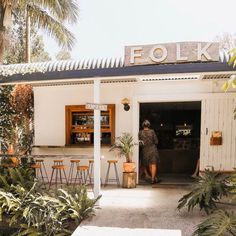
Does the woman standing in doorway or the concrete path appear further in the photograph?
the woman standing in doorway

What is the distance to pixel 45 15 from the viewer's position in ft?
29.4

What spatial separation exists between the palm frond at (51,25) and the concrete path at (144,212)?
5.79 meters

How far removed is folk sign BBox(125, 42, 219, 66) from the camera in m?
5.50

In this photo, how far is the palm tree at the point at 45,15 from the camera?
7500 millimetres

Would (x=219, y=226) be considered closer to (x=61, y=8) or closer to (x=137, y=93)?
(x=137, y=93)

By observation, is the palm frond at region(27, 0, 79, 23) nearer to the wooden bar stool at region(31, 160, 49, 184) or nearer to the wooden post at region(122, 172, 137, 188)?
the wooden bar stool at region(31, 160, 49, 184)

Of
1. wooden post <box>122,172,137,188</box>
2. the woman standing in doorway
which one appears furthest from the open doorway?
wooden post <box>122,172,137,188</box>

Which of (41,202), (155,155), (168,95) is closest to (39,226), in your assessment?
(41,202)

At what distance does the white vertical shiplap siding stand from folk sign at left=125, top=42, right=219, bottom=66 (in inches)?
100

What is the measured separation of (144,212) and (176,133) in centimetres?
712

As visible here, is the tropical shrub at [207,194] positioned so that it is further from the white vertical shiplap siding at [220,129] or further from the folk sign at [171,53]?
the folk sign at [171,53]

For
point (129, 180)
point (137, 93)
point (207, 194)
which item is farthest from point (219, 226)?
point (137, 93)

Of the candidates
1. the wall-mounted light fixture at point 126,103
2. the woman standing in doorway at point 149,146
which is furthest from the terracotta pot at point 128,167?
the wall-mounted light fixture at point 126,103

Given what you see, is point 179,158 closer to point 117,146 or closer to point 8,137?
point 117,146
